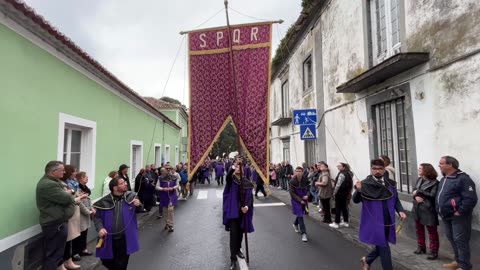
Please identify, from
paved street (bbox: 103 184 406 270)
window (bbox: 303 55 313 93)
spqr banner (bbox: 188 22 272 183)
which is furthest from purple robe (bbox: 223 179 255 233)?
window (bbox: 303 55 313 93)

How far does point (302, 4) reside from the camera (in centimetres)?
1135

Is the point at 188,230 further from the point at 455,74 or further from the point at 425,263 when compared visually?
the point at 455,74

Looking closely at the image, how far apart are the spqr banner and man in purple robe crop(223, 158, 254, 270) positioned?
0.36m

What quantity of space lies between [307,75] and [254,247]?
868cm

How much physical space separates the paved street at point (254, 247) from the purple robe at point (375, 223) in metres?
0.86

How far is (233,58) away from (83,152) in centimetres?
413

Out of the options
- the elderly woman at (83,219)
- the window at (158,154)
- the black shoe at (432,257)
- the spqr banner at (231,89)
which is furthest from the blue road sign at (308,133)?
the window at (158,154)

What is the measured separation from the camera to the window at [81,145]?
590cm

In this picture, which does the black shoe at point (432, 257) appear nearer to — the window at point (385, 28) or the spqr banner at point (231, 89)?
the spqr banner at point (231, 89)

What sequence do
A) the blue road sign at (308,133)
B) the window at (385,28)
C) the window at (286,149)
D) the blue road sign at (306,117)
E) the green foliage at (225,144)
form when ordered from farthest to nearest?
the green foliage at (225,144) < the window at (286,149) < the blue road sign at (306,117) < the blue road sign at (308,133) < the window at (385,28)

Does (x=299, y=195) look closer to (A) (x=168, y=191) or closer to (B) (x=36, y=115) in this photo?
(A) (x=168, y=191)

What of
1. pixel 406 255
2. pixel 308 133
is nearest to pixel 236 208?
pixel 406 255

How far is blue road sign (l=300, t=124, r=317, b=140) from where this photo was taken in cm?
856

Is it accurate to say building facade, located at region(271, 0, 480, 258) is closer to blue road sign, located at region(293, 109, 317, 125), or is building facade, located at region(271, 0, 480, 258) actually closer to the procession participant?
blue road sign, located at region(293, 109, 317, 125)
